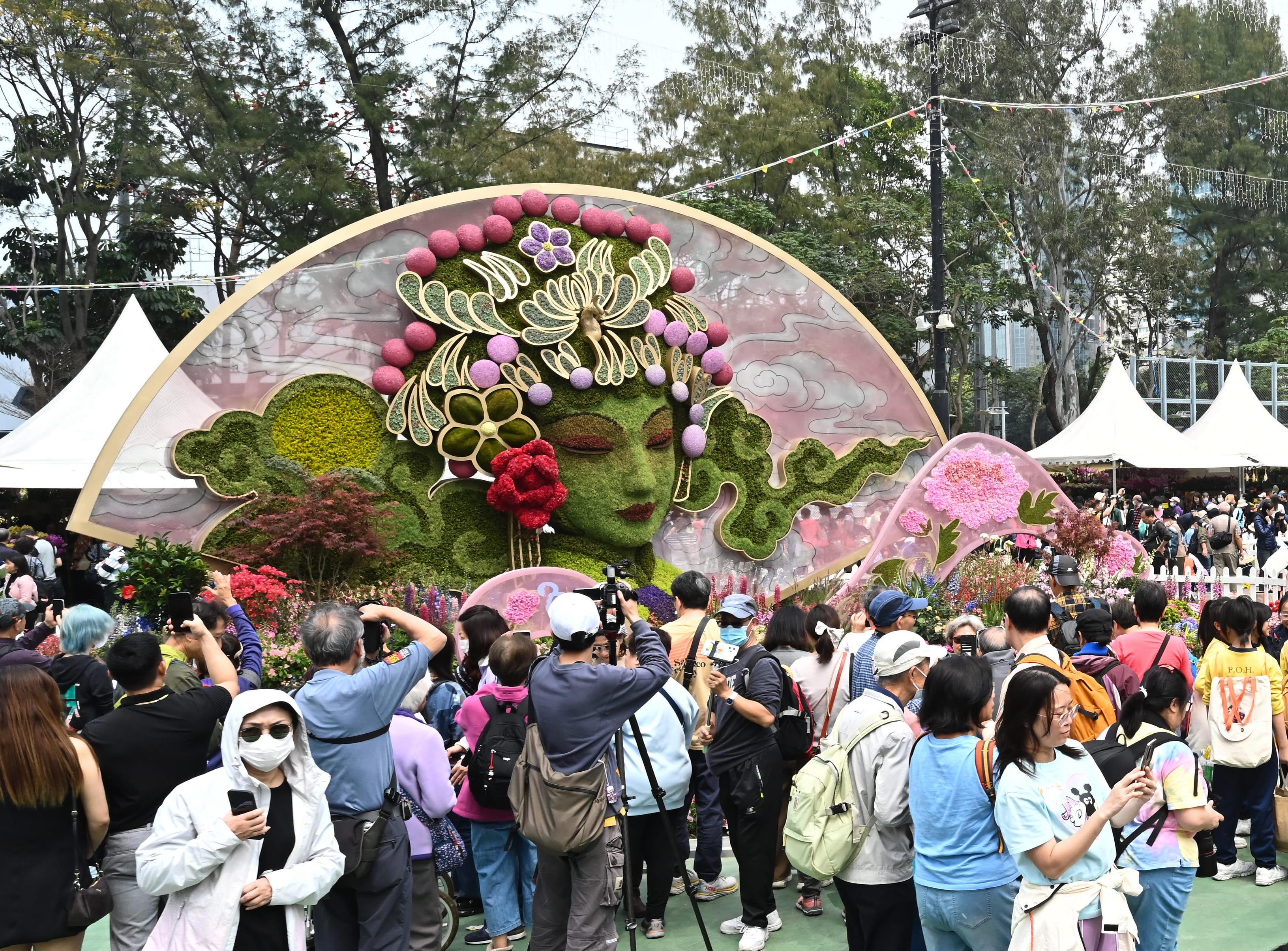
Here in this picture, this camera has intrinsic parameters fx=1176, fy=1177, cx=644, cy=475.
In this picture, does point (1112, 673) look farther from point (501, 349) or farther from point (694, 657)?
point (501, 349)

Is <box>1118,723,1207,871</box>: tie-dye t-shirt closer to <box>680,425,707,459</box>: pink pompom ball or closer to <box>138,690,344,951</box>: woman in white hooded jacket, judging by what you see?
<box>138,690,344,951</box>: woman in white hooded jacket

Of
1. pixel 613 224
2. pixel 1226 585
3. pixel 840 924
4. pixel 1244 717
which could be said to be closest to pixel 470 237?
pixel 613 224

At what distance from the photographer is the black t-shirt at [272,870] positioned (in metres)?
3.31

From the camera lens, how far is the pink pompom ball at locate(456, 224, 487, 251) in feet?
35.6

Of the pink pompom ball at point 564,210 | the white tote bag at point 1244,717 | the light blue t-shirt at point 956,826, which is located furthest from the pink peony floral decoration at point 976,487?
the light blue t-shirt at point 956,826

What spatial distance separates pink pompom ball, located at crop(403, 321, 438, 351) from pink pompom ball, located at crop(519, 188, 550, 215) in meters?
1.54

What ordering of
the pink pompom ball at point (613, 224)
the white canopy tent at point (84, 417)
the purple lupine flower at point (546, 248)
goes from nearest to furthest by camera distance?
1. the purple lupine flower at point (546, 248)
2. the pink pompom ball at point (613, 224)
3. the white canopy tent at point (84, 417)

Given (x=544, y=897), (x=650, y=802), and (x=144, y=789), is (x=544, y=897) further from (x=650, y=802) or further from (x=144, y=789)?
(x=144, y=789)

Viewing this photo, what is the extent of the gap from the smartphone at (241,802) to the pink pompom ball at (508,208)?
27.6ft

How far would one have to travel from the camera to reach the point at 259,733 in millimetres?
3297

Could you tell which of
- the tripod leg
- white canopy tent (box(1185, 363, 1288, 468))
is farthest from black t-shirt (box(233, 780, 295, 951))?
white canopy tent (box(1185, 363, 1288, 468))

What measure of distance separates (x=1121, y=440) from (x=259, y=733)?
824 inches

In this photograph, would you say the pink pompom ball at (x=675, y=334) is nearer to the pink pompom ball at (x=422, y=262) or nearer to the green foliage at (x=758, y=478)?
the green foliage at (x=758, y=478)

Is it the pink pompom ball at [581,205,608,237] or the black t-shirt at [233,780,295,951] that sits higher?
the pink pompom ball at [581,205,608,237]
